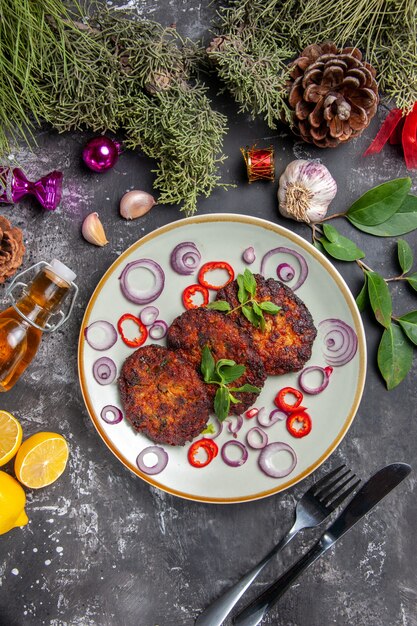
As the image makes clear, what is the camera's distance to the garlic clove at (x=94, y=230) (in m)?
2.20

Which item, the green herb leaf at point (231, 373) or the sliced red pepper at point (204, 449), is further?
the sliced red pepper at point (204, 449)

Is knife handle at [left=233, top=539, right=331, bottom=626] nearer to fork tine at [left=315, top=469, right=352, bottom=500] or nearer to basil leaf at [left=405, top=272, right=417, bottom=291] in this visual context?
fork tine at [left=315, top=469, right=352, bottom=500]

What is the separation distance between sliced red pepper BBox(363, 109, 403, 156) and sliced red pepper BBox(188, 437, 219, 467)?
1.22 meters

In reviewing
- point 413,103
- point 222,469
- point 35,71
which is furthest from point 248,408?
point 35,71

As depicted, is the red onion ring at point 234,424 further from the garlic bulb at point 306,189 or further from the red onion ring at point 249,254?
the garlic bulb at point 306,189

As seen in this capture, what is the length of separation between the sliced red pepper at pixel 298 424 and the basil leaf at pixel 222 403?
259 millimetres

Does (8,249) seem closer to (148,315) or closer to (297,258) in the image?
(148,315)

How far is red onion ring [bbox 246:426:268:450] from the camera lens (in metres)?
2.14

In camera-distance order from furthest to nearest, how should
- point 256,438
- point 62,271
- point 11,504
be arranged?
point 256,438 < point 11,504 < point 62,271

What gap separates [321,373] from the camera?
2141 millimetres

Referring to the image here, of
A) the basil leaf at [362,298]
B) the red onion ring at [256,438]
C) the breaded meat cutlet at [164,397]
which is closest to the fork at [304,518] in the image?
the red onion ring at [256,438]

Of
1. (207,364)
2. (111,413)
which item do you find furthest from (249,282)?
(111,413)

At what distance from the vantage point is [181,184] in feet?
6.92

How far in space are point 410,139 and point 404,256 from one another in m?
0.42
